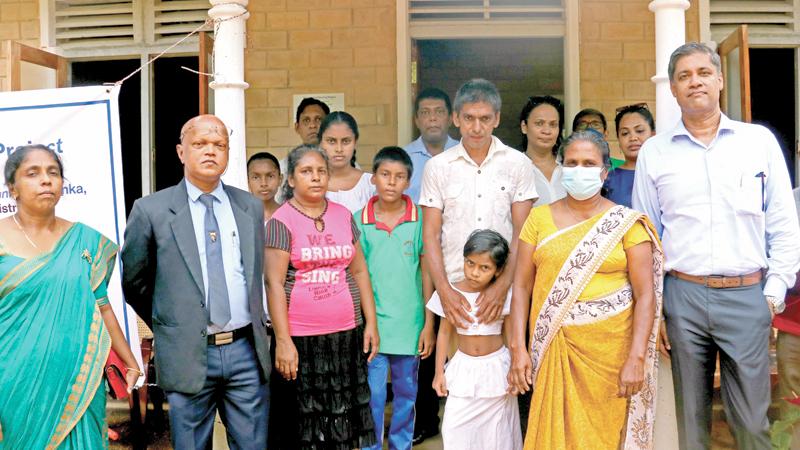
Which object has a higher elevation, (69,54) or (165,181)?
(69,54)

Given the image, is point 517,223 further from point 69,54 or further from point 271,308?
point 69,54

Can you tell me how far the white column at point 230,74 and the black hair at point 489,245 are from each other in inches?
57.1

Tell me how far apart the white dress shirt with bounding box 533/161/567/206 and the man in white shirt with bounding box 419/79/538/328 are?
0.29 m

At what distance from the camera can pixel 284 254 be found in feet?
10.4

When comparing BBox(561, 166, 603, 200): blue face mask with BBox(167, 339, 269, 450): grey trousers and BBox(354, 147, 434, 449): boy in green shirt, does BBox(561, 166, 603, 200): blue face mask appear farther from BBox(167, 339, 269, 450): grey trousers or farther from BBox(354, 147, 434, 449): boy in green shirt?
BBox(167, 339, 269, 450): grey trousers

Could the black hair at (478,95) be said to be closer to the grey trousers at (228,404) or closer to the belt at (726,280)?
the belt at (726,280)

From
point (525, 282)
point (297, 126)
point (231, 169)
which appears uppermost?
point (297, 126)

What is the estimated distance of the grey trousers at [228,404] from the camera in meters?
2.86

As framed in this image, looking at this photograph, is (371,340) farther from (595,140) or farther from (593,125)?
(593,125)

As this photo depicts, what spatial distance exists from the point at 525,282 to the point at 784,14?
400 centimetres

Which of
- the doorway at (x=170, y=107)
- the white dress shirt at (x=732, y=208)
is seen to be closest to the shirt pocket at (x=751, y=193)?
the white dress shirt at (x=732, y=208)

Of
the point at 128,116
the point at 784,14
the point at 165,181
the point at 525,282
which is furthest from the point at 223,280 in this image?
the point at 784,14

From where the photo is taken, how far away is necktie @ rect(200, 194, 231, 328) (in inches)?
113

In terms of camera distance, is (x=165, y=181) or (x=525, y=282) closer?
(x=525, y=282)
